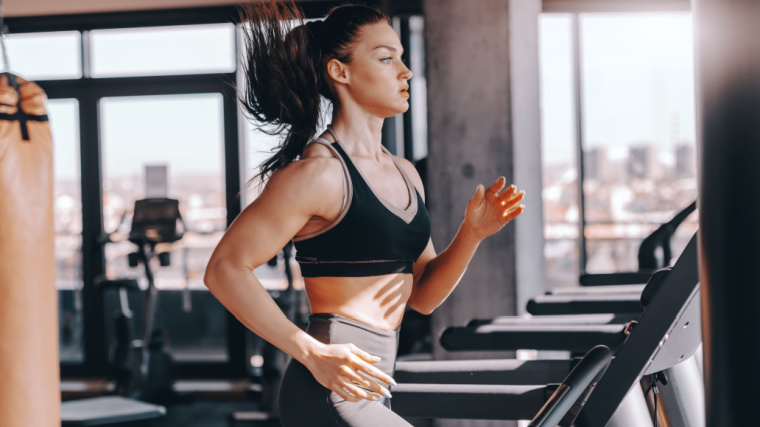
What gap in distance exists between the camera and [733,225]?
40cm

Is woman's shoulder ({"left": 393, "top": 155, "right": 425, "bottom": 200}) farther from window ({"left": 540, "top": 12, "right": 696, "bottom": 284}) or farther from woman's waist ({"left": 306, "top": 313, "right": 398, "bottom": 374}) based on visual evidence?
window ({"left": 540, "top": 12, "right": 696, "bottom": 284})

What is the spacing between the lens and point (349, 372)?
1065mm

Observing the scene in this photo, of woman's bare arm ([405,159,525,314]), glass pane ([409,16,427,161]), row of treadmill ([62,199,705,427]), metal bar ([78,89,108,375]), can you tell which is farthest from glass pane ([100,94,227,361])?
woman's bare arm ([405,159,525,314])

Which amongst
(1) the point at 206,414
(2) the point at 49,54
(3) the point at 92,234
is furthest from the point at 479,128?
(2) the point at 49,54

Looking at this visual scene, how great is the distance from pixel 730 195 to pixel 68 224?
230 inches

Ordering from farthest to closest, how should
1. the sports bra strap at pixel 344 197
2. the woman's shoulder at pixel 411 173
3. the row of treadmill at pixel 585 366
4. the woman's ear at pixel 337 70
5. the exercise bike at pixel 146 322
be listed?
the exercise bike at pixel 146 322
the woman's shoulder at pixel 411 173
the woman's ear at pixel 337 70
the sports bra strap at pixel 344 197
the row of treadmill at pixel 585 366

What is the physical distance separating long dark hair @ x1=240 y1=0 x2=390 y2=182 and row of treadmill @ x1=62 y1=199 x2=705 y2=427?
1.59ft

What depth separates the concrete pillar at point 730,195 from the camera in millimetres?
392

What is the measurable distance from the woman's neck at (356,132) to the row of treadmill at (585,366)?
0.42 meters

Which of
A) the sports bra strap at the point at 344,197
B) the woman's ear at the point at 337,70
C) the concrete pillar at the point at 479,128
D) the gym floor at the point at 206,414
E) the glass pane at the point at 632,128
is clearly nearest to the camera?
the sports bra strap at the point at 344,197

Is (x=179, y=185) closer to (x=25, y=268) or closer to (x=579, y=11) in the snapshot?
(x=579, y=11)

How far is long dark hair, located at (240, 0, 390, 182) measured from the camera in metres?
1.28

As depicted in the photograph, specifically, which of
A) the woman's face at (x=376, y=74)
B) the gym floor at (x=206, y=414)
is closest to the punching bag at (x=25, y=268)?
the woman's face at (x=376, y=74)

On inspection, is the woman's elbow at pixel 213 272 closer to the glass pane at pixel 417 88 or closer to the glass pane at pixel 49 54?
the glass pane at pixel 417 88
